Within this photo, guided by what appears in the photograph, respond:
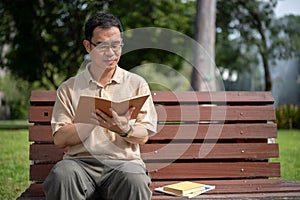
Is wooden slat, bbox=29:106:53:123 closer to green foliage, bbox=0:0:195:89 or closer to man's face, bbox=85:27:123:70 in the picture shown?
man's face, bbox=85:27:123:70

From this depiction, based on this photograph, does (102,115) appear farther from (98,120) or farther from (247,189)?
(247,189)

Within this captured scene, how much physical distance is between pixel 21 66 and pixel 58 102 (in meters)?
14.9

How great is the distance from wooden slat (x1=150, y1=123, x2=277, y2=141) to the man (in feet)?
1.93

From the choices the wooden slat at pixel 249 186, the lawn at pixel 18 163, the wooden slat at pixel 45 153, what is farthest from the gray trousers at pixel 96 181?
the lawn at pixel 18 163

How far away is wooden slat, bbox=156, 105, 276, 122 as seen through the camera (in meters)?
3.64

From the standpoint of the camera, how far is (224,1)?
59.0 feet

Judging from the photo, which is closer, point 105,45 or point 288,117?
point 105,45

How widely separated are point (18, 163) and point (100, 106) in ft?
14.3

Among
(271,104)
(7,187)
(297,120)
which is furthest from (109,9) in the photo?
(271,104)

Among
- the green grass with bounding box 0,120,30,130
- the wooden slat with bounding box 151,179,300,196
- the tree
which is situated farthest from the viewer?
the tree

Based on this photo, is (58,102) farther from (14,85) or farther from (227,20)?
(14,85)

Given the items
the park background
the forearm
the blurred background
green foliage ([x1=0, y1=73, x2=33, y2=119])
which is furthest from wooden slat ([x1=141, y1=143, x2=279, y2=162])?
green foliage ([x1=0, y1=73, x2=33, y2=119])

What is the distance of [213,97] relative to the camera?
3664 mm

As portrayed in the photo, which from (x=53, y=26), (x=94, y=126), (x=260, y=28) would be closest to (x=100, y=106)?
(x=94, y=126)
